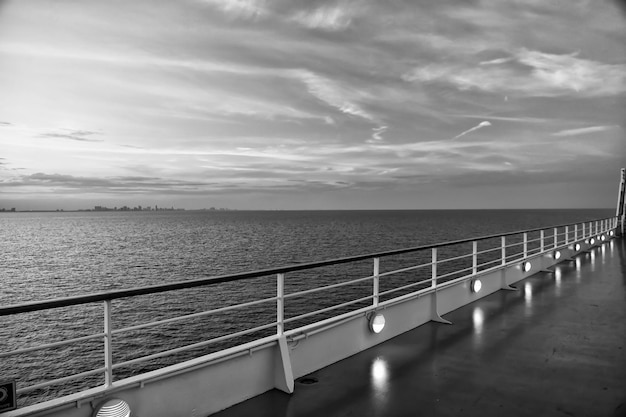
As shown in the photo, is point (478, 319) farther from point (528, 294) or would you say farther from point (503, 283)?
point (503, 283)

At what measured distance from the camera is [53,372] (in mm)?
14492

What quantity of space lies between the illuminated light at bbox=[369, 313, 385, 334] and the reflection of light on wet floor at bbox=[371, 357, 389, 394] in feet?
1.35

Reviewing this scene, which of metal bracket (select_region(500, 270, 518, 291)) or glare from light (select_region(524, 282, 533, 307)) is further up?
metal bracket (select_region(500, 270, 518, 291))

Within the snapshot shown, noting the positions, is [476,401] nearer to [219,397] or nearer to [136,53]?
[219,397]

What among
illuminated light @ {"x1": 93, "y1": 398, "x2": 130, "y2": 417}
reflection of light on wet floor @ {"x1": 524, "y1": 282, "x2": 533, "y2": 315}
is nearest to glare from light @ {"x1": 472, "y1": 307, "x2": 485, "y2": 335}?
reflection of light on wet floor @ {"x1": 524, "y1": 282, "x2": 533, "y2": 315}

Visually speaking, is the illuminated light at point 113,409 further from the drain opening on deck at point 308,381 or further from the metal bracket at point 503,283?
the metal bracket at point 503,283

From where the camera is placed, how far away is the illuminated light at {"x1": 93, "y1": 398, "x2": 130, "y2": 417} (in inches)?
103

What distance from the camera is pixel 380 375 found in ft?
12.7

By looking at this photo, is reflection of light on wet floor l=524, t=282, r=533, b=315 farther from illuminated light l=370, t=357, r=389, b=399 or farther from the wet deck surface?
illuminated light l=370, t=357, r=389, b=399

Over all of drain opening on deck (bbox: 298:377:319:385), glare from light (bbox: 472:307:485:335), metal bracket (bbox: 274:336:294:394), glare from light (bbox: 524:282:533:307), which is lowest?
glare from light (bbox: 524:282:533:307)

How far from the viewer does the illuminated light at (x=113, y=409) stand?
261 cm

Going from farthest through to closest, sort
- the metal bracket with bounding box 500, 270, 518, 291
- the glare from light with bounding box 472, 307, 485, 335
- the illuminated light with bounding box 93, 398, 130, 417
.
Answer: the metal bracket with bounding box 500, 270, 518, 291 < the glare from light with bounding box 472, 307, 485, 335 < the illuminated light with bounding box 93, 398, 130, 417

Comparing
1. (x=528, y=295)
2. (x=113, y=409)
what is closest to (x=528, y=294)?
(x=528, y=295)

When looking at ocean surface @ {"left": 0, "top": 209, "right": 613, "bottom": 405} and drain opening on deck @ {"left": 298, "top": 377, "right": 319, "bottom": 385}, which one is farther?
ocean surface @ {"left": 0, "top": 209, "right": 613, "bottom": 405}
